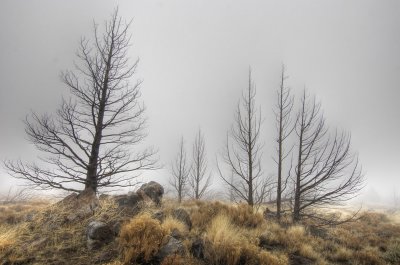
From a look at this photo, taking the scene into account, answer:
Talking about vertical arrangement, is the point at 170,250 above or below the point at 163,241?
below

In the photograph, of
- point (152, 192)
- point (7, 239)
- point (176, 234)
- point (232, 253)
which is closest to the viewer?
point (232, 253)

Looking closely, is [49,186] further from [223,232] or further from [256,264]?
[256,264]

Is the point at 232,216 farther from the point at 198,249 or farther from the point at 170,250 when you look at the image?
Answer: the point at 170,250

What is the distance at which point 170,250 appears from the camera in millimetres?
5316

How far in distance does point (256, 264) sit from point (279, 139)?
7.25m

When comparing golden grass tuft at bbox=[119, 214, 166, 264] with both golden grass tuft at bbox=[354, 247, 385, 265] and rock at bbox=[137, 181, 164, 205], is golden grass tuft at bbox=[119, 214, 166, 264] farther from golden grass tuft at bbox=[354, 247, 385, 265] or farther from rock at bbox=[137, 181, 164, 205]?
golden grass tuft at bbox=[354, 247, 385, 265]

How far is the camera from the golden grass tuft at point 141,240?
5.07 metres

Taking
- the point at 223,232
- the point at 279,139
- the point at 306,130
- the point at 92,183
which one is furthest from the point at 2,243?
the point at 306,130

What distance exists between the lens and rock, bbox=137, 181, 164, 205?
944cm

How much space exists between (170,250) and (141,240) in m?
0.66

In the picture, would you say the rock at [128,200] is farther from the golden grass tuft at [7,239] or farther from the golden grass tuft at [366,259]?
the golden grass tuft at [366,259]

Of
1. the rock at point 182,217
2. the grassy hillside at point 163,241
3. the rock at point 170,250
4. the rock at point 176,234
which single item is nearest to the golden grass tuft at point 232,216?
the grassy hillside at point 163,241

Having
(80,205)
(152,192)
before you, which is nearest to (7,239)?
(80,205)

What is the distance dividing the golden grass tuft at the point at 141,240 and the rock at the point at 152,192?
340 cm
